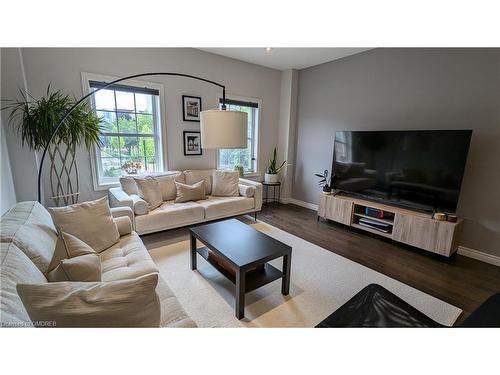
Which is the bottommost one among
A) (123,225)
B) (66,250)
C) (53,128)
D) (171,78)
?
(123,225)

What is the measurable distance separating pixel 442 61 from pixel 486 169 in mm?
1382

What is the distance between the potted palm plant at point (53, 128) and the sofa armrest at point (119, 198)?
38cm

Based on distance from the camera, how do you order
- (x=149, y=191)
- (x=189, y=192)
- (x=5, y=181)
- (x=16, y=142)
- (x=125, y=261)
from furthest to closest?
(x=189, y=192)
(x=149, y=191)
(x=16, y=142)
(x=5, y=181)
(x=125, y=261)

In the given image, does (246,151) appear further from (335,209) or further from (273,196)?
(335,209)

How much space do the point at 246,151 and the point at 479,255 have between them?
3752 mm

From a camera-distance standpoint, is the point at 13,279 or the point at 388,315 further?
the point at 388,315

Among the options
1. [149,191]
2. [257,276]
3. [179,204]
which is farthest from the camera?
[179,204]

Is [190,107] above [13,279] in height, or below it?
above

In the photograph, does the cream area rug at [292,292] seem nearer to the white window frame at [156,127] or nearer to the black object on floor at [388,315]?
the black object on floor at [388,315]

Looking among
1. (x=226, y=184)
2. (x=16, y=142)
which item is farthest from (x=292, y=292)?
(x=16, y=142)

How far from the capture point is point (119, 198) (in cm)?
277
